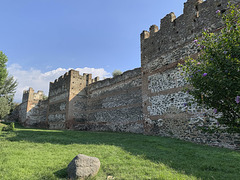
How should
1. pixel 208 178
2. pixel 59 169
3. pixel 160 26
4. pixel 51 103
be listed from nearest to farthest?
pixel 208 178 → pixel 59 169 → pixel 160 26 → pixel 51 103

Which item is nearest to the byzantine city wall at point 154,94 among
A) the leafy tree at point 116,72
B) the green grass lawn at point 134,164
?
the green grass lawn at point 134,164

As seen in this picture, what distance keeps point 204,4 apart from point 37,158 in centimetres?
1228

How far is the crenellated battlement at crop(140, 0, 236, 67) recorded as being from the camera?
9.83 metres

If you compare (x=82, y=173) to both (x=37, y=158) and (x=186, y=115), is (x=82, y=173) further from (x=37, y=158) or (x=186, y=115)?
(x=186, y=115)

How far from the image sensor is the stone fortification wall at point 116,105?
15.1 m

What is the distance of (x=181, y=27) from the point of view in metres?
11.6

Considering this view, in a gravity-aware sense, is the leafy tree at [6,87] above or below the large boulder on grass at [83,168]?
above

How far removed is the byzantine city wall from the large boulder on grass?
355cm

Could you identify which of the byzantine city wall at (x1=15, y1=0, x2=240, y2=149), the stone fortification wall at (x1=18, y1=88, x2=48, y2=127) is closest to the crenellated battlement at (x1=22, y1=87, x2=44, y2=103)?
the stone fortification wall at (x1=18, y1=88, x2=48, y2=127)

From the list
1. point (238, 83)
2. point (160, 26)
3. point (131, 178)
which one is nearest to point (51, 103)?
point (160, 26)

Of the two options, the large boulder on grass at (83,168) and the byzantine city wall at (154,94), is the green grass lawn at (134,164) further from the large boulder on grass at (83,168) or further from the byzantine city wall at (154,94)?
the byzantine city wall at (154,94)

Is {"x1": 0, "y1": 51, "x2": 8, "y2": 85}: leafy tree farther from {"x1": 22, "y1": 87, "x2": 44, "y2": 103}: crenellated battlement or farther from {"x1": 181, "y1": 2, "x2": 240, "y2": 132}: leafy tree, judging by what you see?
{"x1": 181, "y1": 2, "x2": 240, "y2": 132}: leafy tree

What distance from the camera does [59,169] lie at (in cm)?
523

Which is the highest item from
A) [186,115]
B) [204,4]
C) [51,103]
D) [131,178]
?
[204,4]
